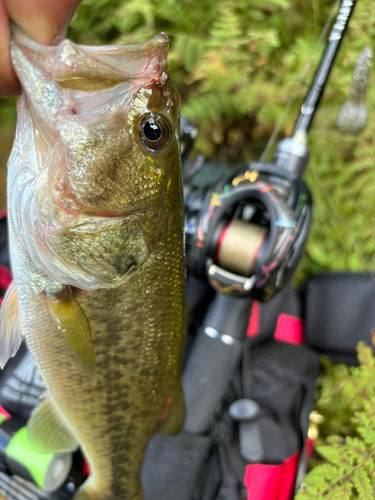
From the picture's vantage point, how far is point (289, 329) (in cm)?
179

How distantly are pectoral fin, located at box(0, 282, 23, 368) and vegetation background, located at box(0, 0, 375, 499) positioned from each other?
1.46m

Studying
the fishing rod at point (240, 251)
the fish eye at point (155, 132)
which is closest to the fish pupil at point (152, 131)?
the fish eye at point (155, 132)

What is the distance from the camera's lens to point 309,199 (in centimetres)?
120

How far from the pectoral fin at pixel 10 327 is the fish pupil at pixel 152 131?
21.7 inches

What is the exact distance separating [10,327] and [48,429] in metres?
0.43

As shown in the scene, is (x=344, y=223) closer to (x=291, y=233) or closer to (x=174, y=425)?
(x=291, y=233)

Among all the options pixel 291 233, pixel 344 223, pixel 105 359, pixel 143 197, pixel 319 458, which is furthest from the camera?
pixel 344 223

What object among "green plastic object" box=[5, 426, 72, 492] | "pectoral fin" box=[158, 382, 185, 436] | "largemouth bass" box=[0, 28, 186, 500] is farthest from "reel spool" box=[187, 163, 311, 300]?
"green plastic object" box=[5, 426, 72, 492]

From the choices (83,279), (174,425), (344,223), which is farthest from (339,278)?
(83,279)

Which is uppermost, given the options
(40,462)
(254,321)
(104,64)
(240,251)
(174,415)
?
(104,64)

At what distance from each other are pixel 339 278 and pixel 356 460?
0.79 m

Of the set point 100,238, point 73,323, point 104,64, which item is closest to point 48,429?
point 73,323

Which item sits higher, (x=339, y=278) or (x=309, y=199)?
(x=309, y=199)

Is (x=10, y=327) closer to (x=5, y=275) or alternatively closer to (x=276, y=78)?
(x=5, y=275)
